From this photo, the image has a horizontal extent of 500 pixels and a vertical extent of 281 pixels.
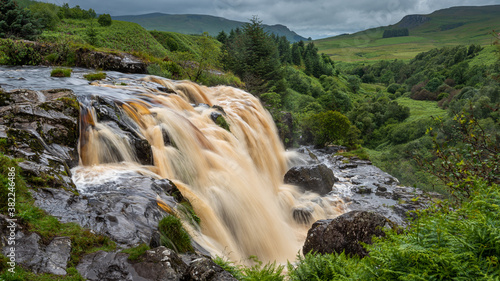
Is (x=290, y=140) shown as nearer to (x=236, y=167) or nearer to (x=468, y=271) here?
(x=236, y=167)

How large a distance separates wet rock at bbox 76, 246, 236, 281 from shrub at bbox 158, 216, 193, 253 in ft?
3.13

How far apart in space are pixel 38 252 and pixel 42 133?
5.14m

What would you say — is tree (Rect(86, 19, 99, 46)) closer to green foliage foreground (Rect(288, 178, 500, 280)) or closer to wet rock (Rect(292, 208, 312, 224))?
wet rock (Rect(292, 208, 312, 224))

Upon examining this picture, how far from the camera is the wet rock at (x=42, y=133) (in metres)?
6.57

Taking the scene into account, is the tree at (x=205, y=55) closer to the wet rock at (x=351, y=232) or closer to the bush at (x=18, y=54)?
the bush at (x=18, y=54)

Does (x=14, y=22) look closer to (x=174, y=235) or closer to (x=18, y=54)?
(x=18, y=54)

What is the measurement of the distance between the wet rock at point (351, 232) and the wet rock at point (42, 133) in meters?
7.15

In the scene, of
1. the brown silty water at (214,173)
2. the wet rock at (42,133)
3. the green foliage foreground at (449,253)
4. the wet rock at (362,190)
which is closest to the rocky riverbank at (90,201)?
the wet rock at (42,133)

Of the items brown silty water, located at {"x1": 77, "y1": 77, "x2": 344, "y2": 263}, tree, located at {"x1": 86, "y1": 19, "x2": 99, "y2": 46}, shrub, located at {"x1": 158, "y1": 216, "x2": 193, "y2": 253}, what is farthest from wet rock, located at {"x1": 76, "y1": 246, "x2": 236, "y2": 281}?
tree, located at {"x1": 86, "y1": 19, "x2": 99, "y2": 46}

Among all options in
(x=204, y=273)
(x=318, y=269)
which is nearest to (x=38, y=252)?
(x=204, y=273)

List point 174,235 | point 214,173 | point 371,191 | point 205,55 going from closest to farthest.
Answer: point 174,235 < point 214,173 < point 371,191 < point 205,55

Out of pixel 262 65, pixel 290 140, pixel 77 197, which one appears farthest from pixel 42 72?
pixel 262 65

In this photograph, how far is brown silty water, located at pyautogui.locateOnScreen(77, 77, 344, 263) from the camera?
9008 mm

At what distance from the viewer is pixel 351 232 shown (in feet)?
27.1
